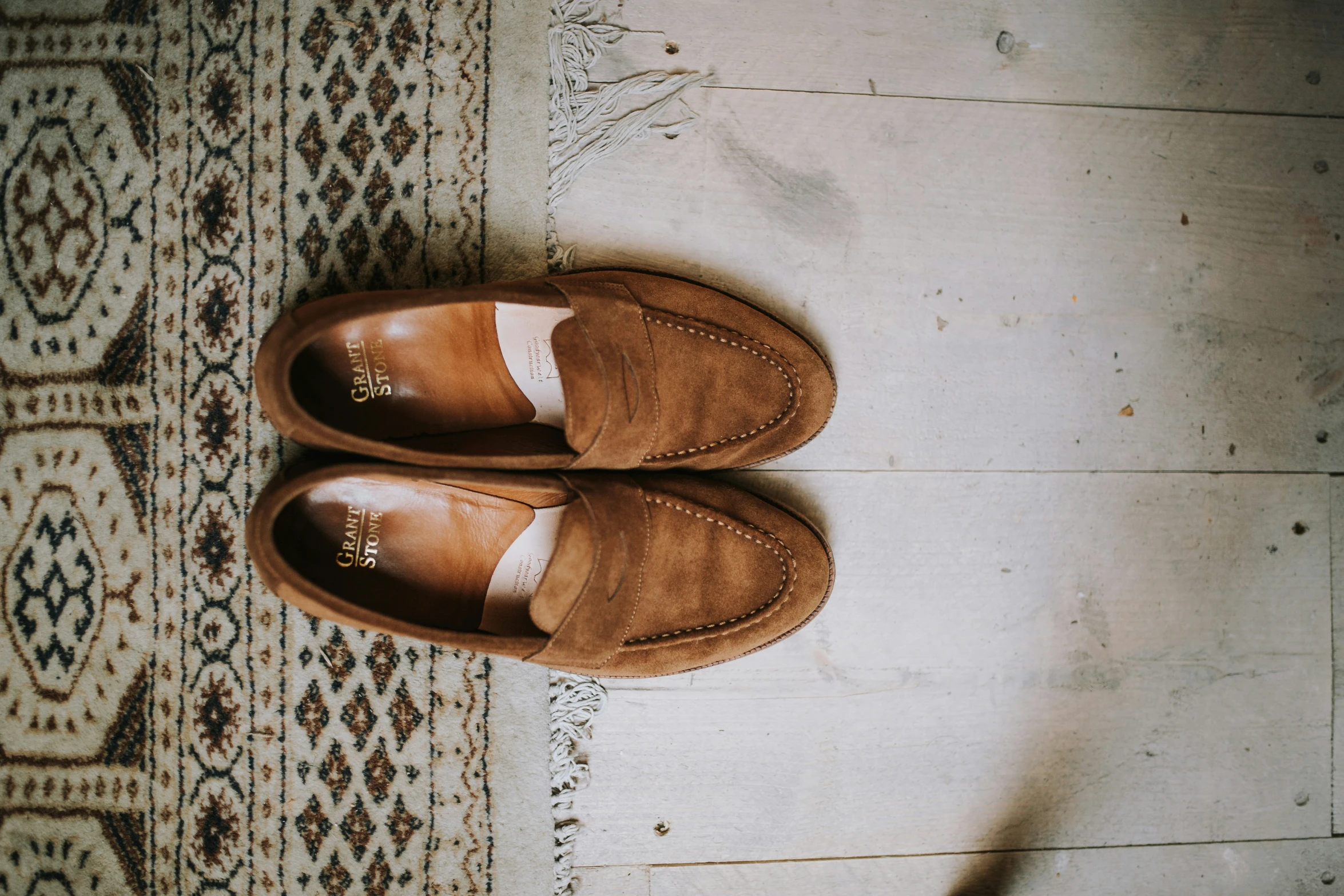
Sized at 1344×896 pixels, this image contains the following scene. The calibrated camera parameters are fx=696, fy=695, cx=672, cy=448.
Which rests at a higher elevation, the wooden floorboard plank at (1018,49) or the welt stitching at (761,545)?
the wooden floorboard plank at (1018,49)

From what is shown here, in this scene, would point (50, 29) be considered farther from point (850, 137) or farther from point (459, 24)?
point (850, 137)

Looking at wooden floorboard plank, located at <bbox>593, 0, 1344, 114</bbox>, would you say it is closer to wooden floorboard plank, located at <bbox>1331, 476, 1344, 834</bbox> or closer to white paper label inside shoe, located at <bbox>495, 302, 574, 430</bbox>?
white paper label inside shoe, located at <bbox>495, 302, 574, 430</bbox>

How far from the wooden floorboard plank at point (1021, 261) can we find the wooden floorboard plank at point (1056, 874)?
45 centimetres

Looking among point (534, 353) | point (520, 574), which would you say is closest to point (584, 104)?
point (534, 353)

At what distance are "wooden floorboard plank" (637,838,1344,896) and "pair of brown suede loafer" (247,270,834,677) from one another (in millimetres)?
266

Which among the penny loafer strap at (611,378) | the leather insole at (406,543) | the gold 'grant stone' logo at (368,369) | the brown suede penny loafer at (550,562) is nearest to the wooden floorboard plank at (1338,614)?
the brown suede penny loafer at (550,562)

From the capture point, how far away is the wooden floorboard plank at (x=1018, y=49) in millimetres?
771

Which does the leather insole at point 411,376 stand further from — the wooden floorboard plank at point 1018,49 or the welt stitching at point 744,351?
the wooden floorboard plank at point 1018,49

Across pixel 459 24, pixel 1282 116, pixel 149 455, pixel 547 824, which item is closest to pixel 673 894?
pixel 547 824

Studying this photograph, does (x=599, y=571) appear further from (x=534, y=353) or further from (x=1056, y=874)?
(x=1056, y=874)

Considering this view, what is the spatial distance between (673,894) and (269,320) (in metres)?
0.77

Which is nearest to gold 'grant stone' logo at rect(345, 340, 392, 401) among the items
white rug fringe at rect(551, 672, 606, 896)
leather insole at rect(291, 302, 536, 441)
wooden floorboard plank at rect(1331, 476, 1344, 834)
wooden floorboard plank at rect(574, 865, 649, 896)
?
leather insole at rect(291, 302, 536, 441)

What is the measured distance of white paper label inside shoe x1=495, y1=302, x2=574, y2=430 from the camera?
2.32 ft

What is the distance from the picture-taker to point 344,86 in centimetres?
75
